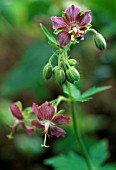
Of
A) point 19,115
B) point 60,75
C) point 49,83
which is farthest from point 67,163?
point 49,83

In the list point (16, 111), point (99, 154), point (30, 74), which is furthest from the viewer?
point (30, 74)

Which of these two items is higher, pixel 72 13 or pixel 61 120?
pixel 72 13

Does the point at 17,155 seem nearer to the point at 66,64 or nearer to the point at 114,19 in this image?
the point at 114,19

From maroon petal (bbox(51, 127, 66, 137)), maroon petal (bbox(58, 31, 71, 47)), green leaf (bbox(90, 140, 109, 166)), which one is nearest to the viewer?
maroon petal (bbox(58, 31, 71, 47))

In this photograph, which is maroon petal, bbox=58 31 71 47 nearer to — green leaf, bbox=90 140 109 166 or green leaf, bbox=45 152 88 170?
green leaf, bbox=45 152 88 170

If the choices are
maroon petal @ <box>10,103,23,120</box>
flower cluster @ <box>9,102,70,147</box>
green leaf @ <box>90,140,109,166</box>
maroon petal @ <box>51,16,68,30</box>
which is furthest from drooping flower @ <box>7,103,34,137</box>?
green leaf @ <box>90,140,109,166</box>

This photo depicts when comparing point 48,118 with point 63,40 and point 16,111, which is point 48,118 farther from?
point 63,40
